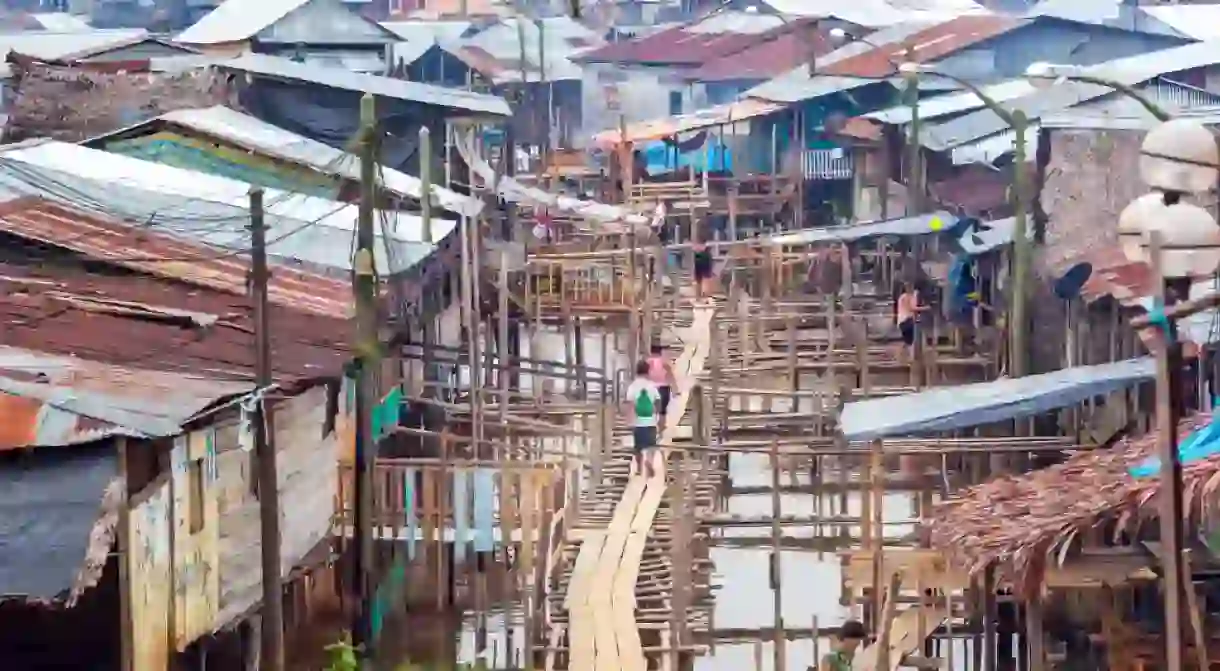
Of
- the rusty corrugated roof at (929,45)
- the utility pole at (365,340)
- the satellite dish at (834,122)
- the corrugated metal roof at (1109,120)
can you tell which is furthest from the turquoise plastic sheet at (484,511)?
the rusty corrugated roof at (929,45)

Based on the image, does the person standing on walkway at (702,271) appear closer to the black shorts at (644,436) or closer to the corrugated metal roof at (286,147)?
the corrugated metal roof at (286,147)

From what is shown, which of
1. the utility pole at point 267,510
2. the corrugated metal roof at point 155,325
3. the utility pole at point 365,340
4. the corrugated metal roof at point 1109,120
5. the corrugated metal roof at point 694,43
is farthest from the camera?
the corrugated metal roof at point 694,43

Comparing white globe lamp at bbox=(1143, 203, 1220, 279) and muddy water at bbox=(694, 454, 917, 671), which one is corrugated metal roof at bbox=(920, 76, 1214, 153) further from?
white globe lamp at bbox=(1143, 203, 1220, 279)

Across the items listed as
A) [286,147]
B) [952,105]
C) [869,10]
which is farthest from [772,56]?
[286,147]

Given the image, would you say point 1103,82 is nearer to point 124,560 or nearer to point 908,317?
point 124,560

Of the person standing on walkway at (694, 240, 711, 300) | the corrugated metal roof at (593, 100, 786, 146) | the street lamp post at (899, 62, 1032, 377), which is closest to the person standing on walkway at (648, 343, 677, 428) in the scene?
the street lamp post at (899, 62, 1032, 377)
